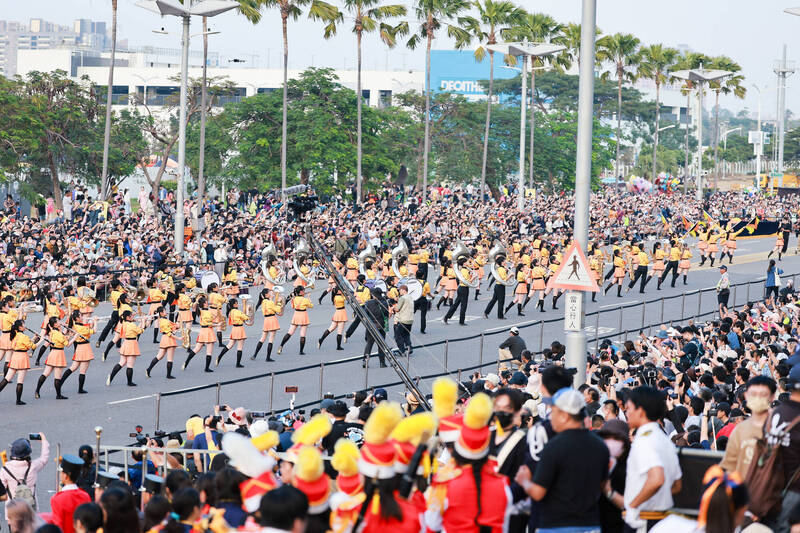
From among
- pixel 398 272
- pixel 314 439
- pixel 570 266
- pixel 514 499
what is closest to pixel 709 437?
pixel 570 266

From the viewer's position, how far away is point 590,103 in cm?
1164

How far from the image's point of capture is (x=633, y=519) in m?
6.11

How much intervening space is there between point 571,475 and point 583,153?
6.50 meters

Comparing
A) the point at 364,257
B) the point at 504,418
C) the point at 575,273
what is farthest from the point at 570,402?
the point at 364,257

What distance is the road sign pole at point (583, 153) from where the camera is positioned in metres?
11.3

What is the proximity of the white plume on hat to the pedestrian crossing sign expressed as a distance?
5680 millimetres

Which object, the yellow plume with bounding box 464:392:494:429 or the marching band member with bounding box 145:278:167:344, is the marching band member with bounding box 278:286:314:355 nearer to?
the marching band member with bounding box 145:278:167:344

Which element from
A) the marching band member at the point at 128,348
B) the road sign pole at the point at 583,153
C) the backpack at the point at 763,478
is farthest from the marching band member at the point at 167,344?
the backpack at the point at 763,478

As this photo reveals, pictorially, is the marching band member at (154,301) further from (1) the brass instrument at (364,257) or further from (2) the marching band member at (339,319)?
(1) the brass instrument at (364,257)

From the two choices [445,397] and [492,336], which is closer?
[445,397]

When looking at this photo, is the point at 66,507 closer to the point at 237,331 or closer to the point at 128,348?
the point at 128,348

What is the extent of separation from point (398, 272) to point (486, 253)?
207 inches

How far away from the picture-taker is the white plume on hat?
19.6 feet

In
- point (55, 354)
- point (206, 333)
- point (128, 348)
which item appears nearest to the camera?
point (55, 354)
